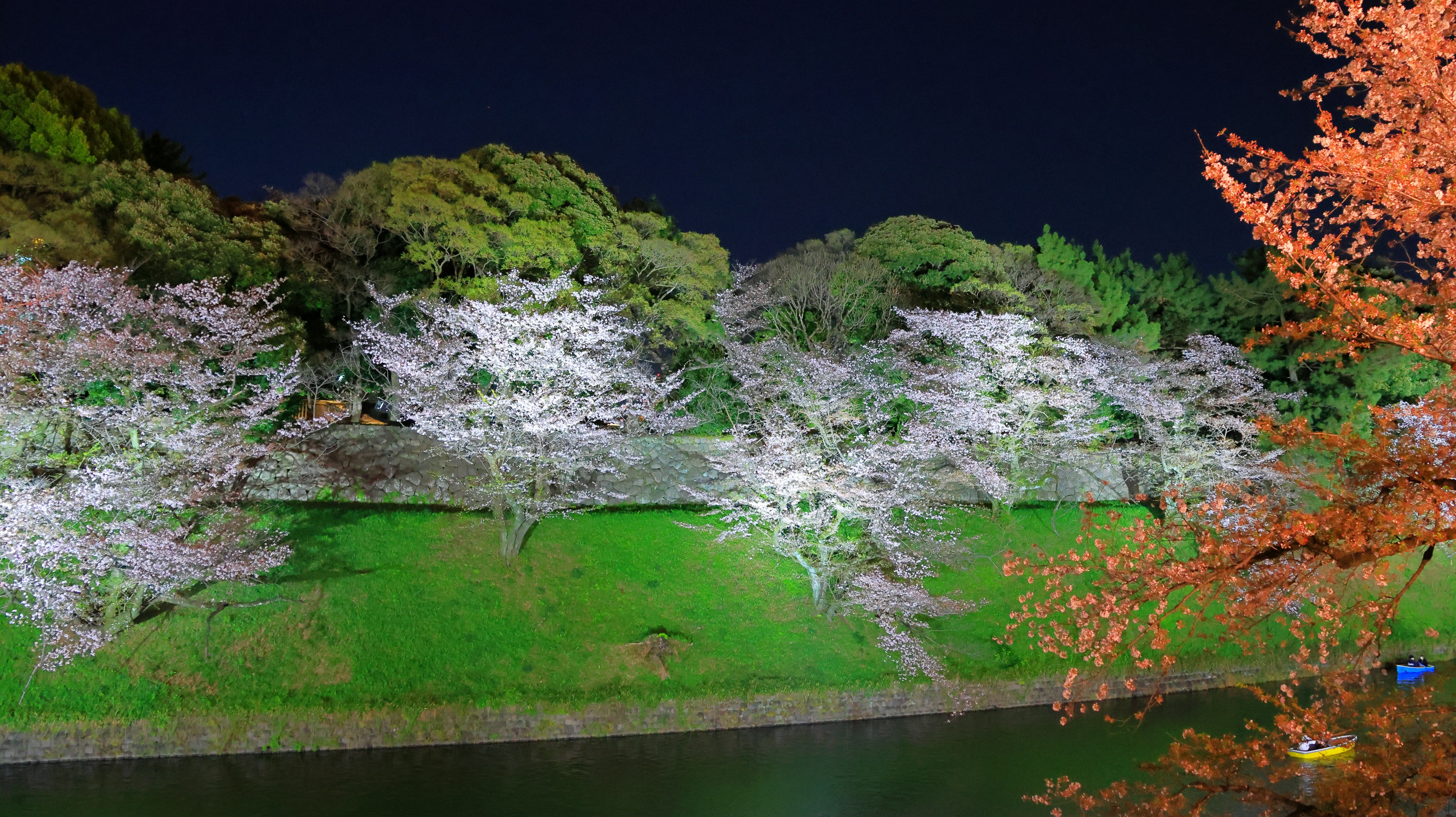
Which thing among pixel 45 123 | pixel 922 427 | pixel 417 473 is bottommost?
pixel 417 473

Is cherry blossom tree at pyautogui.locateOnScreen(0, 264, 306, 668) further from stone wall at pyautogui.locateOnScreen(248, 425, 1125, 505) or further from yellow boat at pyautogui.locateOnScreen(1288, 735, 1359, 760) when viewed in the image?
yellow boat at pyautogui.locateOnScreen(1288, 735, 1359, 760)

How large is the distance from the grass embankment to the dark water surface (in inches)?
30.1

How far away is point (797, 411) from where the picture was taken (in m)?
17.3

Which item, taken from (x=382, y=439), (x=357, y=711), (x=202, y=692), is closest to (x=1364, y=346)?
(x=357, y=711)

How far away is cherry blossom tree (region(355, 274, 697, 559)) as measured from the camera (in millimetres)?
14570

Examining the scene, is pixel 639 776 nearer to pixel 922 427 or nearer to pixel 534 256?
pixel 922 427

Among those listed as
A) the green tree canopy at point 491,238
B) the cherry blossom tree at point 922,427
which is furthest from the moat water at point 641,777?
the green tree canopy at point 491,238

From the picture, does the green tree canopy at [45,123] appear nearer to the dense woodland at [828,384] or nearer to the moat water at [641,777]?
the dense woodland at [828,384]

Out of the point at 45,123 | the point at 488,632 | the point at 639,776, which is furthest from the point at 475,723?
the point at 45,123

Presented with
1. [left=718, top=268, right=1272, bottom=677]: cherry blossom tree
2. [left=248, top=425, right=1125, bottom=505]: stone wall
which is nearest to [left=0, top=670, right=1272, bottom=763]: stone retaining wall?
[left=718, top=268, right=1272, bottom=677]: cherry blossom tree

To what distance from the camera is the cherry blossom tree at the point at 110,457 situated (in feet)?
34.8

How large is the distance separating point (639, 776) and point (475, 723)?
2.61 metres

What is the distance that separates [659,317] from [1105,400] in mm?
11862

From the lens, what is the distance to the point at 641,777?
10.3 meters
